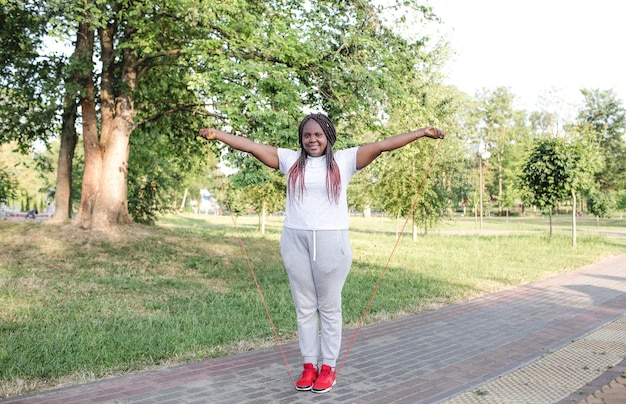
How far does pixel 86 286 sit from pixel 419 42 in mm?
8026

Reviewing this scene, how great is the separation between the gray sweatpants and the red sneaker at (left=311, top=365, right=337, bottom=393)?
49mm

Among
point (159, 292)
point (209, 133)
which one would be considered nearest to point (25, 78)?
point (159, 292)

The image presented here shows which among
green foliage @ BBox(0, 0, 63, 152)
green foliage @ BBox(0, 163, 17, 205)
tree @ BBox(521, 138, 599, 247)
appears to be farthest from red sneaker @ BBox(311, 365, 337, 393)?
green foliage @ BBox(0, 163, 17, 205)

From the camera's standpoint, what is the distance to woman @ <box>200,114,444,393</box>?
3.79 metres

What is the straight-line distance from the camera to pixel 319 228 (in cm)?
378

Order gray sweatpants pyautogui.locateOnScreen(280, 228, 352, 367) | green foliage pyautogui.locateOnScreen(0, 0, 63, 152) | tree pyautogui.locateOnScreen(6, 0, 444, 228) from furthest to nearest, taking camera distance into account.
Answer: green foliage pyautogui.locateOnScreen(0, 0, 63, 152)
tree pyautogui.locateOnScreen(6, 0, 444, 228)
gray sweatpants pyautogui.locateOnScreen(280, 228, 352, 367)

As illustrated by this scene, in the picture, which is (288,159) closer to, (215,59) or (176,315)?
(176,315)

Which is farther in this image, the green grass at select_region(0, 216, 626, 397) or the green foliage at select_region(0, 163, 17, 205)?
the green foliage at select_region(0, 163, 17, 205)

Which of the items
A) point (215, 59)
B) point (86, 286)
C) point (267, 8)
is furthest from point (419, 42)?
point (86, 286)

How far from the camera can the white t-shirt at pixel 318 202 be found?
12.5ft

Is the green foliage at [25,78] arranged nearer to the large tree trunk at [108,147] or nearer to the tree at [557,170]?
the large tree trunk at [108,147]

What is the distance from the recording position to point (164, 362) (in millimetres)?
4637

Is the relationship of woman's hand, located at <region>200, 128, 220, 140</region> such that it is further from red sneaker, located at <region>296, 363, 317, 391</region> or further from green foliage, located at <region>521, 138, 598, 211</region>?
green foliage, located at <region>521, 138, 598, 211</region>

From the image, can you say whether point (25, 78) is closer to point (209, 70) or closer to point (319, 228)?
point (209, 70)
